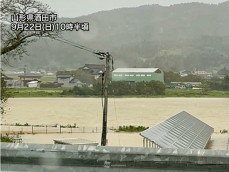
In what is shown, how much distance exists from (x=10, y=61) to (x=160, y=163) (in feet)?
7.02

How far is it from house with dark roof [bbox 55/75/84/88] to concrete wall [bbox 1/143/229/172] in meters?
1.74

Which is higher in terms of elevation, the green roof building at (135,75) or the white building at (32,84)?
the green roof building at (135,75)

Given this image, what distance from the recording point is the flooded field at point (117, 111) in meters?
3.23

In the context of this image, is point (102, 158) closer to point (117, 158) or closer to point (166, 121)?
point (117, 158)

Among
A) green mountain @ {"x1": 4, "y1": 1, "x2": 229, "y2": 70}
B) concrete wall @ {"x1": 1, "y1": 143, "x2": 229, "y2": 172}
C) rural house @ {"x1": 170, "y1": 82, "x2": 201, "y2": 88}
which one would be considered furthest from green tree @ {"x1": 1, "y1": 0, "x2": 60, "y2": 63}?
concrete wall @ {"x1": 1, "y1": 143, "x2": 229, "y2": 172}

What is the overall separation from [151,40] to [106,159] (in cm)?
215

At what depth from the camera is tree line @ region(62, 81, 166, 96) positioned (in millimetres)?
2865

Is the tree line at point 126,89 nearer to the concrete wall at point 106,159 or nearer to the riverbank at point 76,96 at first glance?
the riverbank at point 76,96

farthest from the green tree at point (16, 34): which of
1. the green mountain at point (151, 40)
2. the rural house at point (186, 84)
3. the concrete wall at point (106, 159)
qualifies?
the concrete wall at point (106, 159)

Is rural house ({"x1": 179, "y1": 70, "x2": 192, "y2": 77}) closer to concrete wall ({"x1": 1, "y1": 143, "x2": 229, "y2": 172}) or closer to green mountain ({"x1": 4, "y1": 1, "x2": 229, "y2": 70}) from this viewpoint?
green mountain ({"x1": 4, "y1": 1, "x2": 229, "y2": 70})

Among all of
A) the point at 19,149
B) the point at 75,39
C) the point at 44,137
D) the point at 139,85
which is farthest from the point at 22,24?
the point at 19,149

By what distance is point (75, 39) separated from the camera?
2.93 meters

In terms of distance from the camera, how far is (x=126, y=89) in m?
2.90

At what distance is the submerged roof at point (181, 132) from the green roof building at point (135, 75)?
0.43 metres
